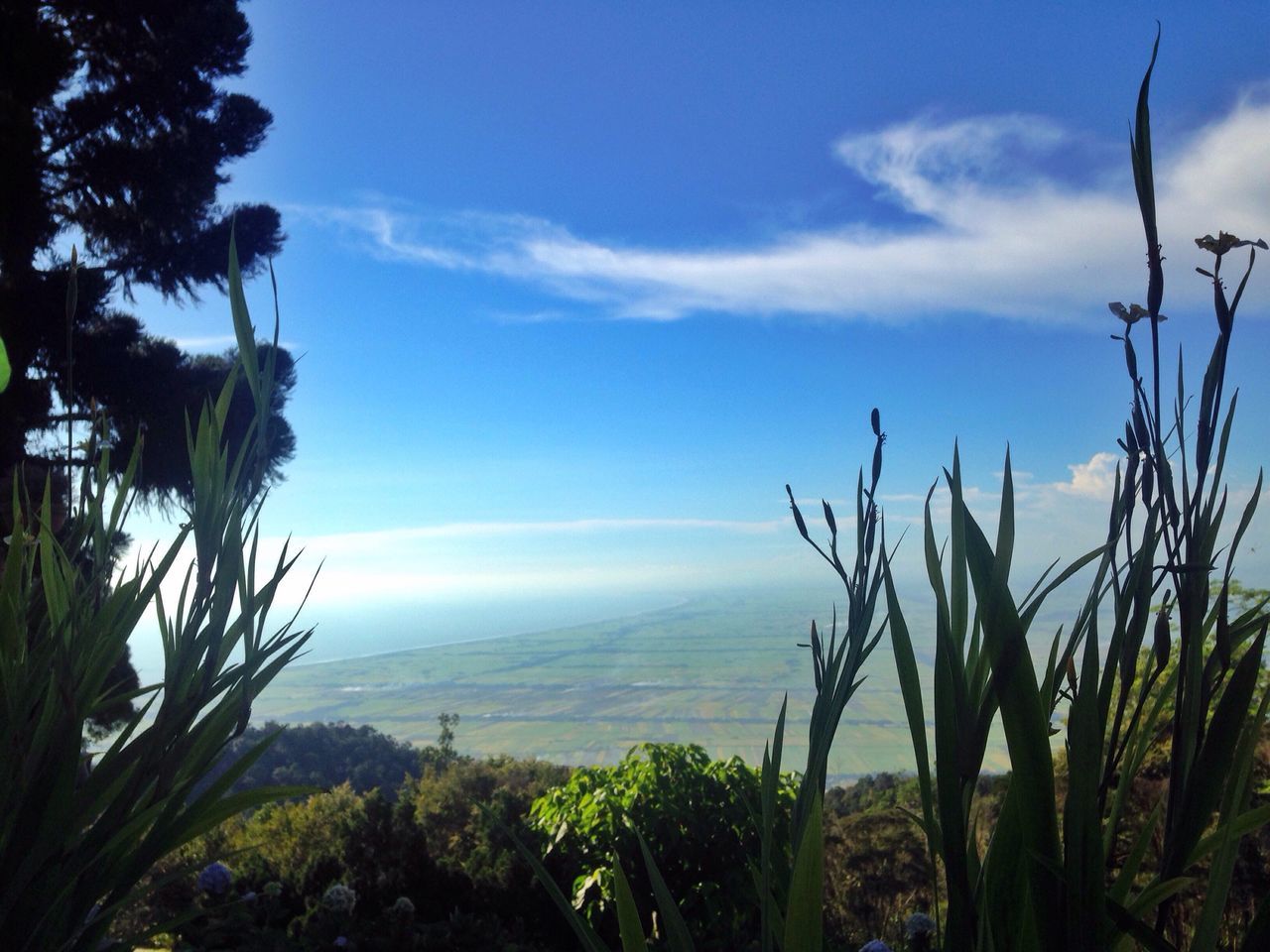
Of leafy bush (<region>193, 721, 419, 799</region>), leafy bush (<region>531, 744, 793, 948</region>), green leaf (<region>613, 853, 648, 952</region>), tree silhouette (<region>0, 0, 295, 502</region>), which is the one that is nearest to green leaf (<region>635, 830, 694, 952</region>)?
green leaf (<region>613, 853, 648, 952</region>)

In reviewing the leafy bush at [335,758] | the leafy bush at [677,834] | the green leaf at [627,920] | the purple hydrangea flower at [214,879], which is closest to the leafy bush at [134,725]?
the green leaf at [627,920]

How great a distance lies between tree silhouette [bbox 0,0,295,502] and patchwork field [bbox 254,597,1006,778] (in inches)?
85.9

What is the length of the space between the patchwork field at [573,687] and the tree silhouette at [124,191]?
2.18 metres

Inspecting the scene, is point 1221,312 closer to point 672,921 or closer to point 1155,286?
point 1155,286

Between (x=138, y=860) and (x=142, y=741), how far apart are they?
0.10 metres

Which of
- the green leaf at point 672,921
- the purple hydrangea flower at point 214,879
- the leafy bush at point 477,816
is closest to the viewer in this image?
the green leaf at point 672,921

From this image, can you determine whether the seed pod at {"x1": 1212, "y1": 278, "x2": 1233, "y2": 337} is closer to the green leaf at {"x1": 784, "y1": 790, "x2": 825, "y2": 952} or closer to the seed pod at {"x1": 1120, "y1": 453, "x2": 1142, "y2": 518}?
the seed pod at {"x1": 1120, "y1": 453, "x2": 1142, "y2": 518}

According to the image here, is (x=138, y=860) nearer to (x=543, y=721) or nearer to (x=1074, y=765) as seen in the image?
(x=1074, y=765)

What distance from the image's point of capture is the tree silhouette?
5.11 meters

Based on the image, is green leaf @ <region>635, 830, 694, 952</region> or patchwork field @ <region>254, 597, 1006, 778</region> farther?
patchwork field @ <region>254, 597, 1006, 778</region>

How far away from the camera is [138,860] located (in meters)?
0.70

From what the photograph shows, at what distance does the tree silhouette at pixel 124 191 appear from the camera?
16.8 feet

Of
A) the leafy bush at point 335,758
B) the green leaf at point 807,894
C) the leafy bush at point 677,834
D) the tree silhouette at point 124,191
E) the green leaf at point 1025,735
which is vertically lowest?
the leafy bush at point 335,758

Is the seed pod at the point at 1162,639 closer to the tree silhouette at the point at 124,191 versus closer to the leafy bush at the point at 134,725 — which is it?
the leafy bush at the point at 134,725
